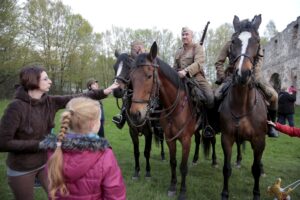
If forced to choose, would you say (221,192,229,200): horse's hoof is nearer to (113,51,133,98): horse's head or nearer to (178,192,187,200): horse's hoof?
(178,192,187,200): horse's hoof

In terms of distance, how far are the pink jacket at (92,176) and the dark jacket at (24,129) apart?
0.94 m

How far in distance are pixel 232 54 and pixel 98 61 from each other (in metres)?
38.2

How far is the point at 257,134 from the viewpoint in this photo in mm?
4473

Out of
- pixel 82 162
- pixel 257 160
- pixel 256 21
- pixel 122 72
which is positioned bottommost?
pixel 257 160

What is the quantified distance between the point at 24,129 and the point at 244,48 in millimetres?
2886

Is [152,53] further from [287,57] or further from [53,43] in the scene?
[53,43]

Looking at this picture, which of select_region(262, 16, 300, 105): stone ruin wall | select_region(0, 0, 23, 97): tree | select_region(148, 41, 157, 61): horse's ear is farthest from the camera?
select_region(262, 16, 300, 105): stone ruin wall

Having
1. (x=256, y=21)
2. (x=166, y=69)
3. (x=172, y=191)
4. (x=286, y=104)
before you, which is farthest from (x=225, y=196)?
(x=286, y=104)

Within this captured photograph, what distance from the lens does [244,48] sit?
154 inches

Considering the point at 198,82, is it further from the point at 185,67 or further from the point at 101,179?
the point at 101,179

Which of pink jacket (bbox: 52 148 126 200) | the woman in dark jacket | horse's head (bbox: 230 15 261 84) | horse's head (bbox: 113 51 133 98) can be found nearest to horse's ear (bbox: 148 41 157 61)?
horse's head (bbox: 113 51 133 98)

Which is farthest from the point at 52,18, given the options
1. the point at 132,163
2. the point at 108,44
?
the point at 132,163

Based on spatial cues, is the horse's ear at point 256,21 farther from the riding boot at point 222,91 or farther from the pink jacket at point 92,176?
the pink jacket at point 92,176

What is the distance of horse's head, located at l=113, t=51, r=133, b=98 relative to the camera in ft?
16.4
